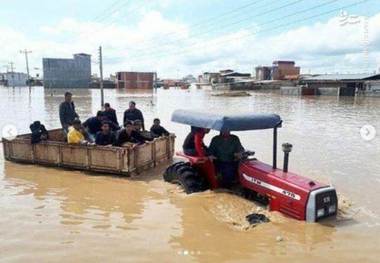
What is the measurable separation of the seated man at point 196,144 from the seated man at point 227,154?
0.20 m

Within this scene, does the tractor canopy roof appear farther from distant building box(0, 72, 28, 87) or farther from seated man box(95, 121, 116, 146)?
distant building box(0, 72, 28, 87)

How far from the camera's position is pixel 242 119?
758 cm

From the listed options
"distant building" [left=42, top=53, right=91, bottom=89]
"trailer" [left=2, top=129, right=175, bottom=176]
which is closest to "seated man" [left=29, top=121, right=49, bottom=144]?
"trailer" [left=2, top=129, right=175, bottom=176]

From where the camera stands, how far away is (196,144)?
8.37 meters

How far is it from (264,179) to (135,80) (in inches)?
3998

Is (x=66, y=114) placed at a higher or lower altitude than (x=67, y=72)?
lower

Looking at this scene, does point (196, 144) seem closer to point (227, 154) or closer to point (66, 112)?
point (227, 154)

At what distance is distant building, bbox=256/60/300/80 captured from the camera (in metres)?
103

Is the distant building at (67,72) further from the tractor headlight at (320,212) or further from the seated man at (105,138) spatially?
the tractor headlight at (320,212)

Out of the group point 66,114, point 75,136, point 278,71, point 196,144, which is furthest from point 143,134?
point 278,71

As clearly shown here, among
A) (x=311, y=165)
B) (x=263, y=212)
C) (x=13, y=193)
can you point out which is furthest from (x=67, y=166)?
(x=311, y=165)

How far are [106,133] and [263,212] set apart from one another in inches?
200

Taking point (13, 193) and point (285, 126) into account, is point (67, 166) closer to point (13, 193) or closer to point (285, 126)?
point (13, 193)

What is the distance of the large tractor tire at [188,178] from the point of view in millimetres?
8430
